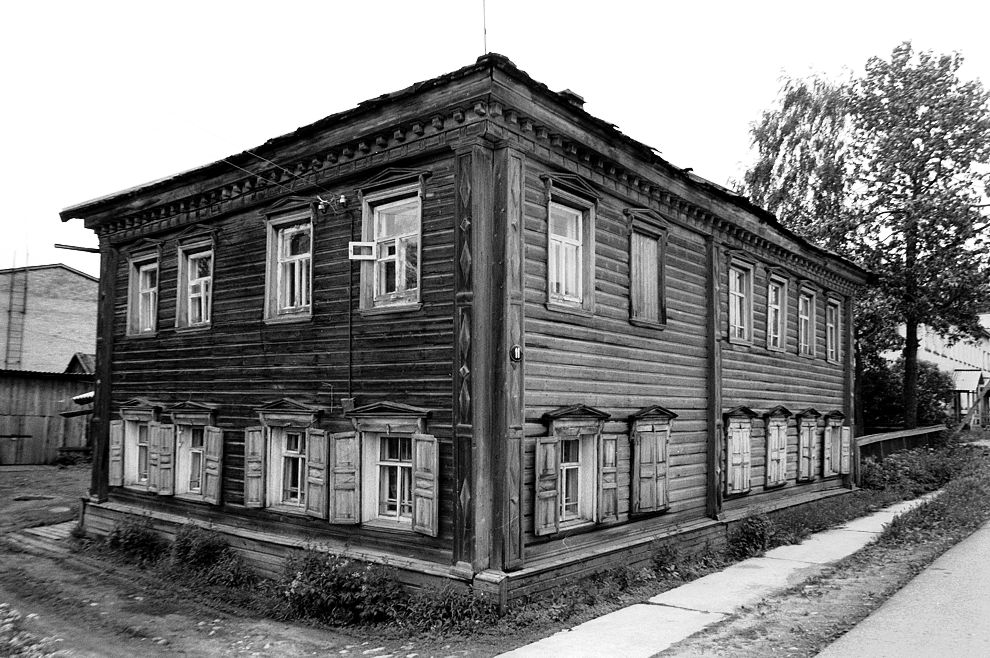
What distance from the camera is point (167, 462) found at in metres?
15.3

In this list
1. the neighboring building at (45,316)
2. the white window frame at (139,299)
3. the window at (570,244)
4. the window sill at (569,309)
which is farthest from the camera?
the neighboring building at (45,316)

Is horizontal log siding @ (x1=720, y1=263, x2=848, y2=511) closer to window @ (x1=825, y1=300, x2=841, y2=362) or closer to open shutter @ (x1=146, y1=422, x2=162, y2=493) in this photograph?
window @ (x1=825, y1=300, x2=841, y2=362)

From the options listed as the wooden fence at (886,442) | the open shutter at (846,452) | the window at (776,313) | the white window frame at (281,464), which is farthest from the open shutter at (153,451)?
the wooden fence at (886,442)

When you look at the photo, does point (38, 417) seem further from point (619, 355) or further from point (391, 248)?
point (619, 355)

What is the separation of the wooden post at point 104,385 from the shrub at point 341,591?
7.58 meters

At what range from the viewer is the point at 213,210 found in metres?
14.8

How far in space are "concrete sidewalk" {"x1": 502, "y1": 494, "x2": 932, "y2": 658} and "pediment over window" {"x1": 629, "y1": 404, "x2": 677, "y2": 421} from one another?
2.71 metres

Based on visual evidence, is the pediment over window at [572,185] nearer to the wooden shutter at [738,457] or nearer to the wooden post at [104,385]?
the wooden shutter at [738,457]

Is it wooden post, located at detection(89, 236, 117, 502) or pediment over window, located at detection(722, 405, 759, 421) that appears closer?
pediment over window, located at detection(722, 405, 759, 421)

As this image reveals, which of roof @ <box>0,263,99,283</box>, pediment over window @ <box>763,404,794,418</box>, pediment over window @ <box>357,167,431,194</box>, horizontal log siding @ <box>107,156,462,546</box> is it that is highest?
roof @ <box>0,263,99,283</box>

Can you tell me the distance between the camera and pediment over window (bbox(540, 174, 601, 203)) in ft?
37.4

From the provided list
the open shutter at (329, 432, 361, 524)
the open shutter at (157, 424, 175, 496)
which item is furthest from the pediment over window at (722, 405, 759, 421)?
the open shutter at (157, 424, 175, 496)

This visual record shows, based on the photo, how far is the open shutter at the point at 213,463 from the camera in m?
14.1

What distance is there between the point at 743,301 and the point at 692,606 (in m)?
8.43
